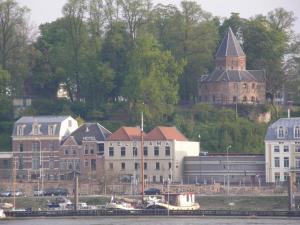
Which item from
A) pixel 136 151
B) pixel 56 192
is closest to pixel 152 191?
pixel 56 192

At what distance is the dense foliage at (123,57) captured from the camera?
172500mm

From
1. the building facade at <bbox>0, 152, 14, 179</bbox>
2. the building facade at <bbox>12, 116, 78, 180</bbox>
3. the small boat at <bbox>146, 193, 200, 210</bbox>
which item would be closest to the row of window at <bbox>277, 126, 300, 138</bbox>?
the small boat at <bbox>146, 193, 200, 210</bbox>

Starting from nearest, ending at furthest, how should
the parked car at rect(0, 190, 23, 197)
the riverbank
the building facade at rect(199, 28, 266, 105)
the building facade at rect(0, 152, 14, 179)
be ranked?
the riverbank, the parked car at rect(0, 190, 23, 197), the building facade at rect(0, 152, 14, 179), the building facade at rect(199, 28, 266, 105)

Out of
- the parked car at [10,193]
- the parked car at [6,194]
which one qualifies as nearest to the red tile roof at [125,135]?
the parked car at [10,193]

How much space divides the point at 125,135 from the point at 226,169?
9517 millimetres

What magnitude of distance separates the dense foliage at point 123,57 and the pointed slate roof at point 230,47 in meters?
1.31

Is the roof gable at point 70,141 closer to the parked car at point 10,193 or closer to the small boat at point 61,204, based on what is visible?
the parked car at point 10,193

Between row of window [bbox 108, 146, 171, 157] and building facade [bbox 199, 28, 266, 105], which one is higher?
building facade [bbox 199, 28, 266, 105]

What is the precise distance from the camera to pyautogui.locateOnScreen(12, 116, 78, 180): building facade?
164m

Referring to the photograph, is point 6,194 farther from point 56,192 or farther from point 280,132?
point 280,132

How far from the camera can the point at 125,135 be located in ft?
530

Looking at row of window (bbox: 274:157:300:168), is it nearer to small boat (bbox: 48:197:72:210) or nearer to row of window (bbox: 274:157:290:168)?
row of window (bbox: 274:157:290:168)

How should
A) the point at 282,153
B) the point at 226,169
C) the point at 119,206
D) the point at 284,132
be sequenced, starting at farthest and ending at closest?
1. the point at 226,169
2. the point at 284,132
3. the point at 282,153
4. the point at 119,206

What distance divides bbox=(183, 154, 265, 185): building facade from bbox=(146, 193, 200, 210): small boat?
14597 mm
